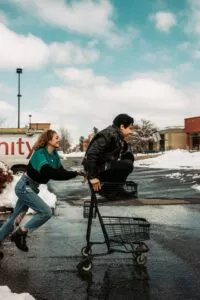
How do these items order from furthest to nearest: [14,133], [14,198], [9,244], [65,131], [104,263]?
[65,131]
[14,133]
[14,198]
[9,244]
[104,263]

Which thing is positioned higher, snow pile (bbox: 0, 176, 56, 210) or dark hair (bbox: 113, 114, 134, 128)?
dark hair (bbox: 113, 114, 134, 128)

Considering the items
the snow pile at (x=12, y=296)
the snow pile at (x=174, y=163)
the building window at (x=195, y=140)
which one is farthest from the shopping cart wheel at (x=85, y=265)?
the building window at (x=195, y=140)

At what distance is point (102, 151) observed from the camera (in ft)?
18.8

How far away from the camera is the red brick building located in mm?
87375

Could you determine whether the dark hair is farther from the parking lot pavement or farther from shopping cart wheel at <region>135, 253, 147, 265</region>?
the parking lot pavement

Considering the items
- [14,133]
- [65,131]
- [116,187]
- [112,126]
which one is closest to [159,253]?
[116,187]

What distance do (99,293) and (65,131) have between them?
457ft

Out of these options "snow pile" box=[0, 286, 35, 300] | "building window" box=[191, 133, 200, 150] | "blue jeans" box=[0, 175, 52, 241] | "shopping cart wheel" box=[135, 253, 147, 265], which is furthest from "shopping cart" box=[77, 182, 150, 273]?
"building window" box=[191, 133, 200, 150]

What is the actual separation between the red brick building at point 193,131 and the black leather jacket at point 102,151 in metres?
83.0

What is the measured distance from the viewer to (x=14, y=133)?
21.9 metres

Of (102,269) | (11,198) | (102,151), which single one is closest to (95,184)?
(102,151)

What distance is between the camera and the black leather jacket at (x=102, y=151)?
5699 mm

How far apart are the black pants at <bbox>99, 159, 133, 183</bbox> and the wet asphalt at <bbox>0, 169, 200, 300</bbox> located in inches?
46.2

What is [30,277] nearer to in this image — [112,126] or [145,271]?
[145,271]
